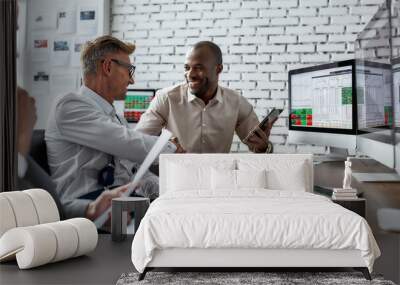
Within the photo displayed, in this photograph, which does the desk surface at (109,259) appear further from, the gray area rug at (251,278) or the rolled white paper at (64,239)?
the gray area rug at (251,278)

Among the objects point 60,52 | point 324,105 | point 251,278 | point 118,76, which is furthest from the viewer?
point 60,52

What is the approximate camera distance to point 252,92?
5324 millimetres

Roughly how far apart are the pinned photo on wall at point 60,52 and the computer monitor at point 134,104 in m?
0.62

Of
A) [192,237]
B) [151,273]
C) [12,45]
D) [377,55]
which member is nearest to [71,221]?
[151,273]

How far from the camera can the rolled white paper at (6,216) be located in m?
4.18

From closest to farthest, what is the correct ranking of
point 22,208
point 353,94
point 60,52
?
point 22,208 < point 353,94 < point 60,52

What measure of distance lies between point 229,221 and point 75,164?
2.02 metres

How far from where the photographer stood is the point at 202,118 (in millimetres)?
5141

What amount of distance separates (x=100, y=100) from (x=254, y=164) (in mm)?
1418

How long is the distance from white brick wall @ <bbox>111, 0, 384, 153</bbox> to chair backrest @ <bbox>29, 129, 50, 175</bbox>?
3.25 feet

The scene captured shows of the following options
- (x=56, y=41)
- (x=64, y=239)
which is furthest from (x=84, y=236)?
(x=56, y=41)

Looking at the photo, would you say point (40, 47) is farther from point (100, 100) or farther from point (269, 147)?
point (269, 147)

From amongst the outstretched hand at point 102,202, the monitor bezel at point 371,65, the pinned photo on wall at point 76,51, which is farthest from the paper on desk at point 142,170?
the monitor bezel at point 371,65

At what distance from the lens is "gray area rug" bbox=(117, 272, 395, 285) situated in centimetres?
372
